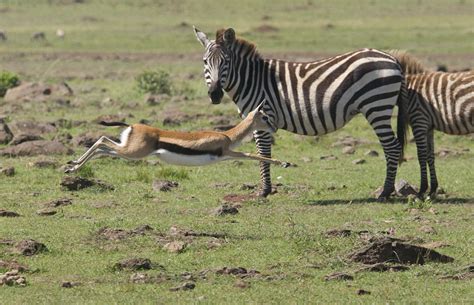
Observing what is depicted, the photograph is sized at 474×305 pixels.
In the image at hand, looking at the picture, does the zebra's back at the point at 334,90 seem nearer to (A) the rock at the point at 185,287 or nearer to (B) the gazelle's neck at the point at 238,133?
(B) the gazelle's neck at the point at 238,133

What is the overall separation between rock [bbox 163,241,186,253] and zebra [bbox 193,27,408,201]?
3480 millimetres

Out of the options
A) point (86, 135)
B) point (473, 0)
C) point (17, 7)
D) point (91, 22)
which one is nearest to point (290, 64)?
point (86, 135)

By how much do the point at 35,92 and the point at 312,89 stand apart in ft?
40.3

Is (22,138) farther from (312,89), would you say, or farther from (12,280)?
(12,280)

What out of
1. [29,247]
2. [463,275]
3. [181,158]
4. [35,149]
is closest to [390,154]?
[181,158]

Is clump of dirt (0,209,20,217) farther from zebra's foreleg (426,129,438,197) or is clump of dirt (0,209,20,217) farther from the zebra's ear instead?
zebra's foreleg (426,129,438,197)

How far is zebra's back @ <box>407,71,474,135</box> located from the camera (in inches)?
525

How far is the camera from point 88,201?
1306 cm

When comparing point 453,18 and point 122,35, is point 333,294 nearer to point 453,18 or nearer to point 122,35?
point 122,35

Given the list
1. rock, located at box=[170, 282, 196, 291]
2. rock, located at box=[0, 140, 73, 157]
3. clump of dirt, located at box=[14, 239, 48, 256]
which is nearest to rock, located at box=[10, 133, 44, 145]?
rock, located at box=[0, 140, 73, 157]

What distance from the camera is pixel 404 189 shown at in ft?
44.9

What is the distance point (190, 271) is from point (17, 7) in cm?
5087

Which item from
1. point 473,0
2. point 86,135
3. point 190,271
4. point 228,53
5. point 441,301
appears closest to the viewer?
point 441,301

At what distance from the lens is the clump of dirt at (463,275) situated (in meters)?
9.29
